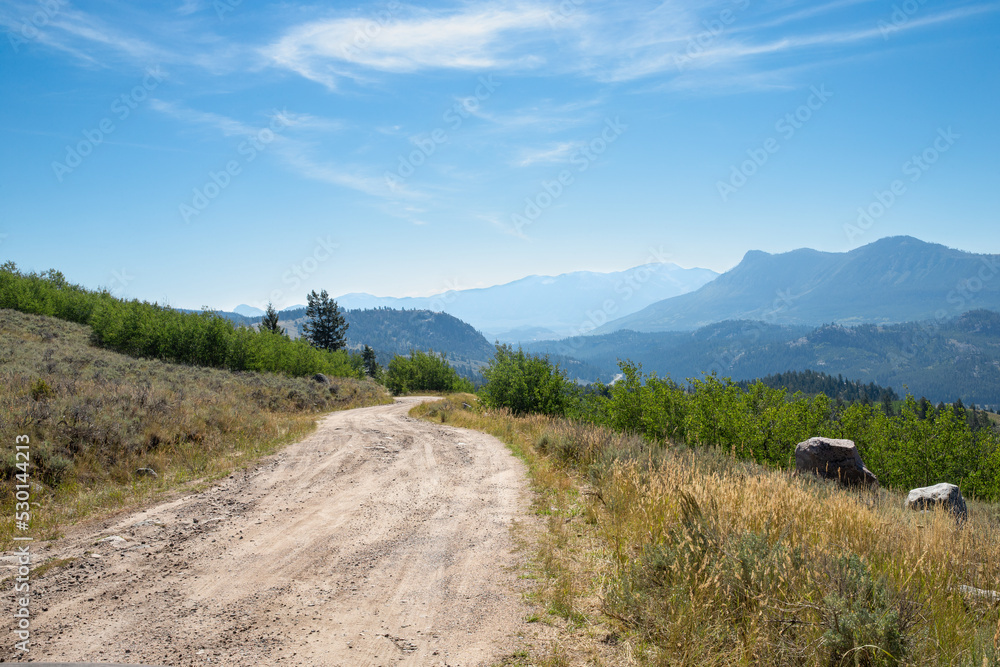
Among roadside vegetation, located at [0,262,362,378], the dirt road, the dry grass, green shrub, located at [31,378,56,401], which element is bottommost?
the dirt road

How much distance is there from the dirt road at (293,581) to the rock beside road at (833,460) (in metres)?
10.7

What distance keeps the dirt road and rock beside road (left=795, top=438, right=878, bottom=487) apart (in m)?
10.7

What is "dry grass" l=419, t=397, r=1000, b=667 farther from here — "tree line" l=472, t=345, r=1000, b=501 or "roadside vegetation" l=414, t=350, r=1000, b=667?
"tree line" l=472, t=345, r=1000, b=501

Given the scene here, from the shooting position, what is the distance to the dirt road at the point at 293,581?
14.3 ft

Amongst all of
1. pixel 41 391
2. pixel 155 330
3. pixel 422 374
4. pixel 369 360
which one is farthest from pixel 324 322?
pixel 41 391

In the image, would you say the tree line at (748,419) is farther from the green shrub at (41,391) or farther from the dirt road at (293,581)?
the green shrub at (41,391)

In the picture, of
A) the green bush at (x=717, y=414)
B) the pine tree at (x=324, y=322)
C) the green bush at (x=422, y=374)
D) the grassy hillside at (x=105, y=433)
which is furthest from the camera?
the pine tree at (x=324, y=322)

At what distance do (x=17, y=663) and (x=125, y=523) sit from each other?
3.81m

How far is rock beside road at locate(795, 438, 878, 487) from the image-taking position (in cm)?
1523

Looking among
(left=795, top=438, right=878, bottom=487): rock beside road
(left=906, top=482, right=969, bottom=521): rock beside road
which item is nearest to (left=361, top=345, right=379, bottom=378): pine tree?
(left=795, top=438, right=878, bottom=487): rock beside road

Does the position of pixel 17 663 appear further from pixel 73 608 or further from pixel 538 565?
pixel 538 565

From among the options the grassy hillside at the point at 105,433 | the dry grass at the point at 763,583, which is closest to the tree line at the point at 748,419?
the dry grass at the point at 763,583

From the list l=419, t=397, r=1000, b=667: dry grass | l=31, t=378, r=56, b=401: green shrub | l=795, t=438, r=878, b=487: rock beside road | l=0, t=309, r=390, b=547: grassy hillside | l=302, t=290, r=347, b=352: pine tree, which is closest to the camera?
l=419, t=397, r=1000, b=667: dry grass

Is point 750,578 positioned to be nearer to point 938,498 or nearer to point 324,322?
point 938,498
